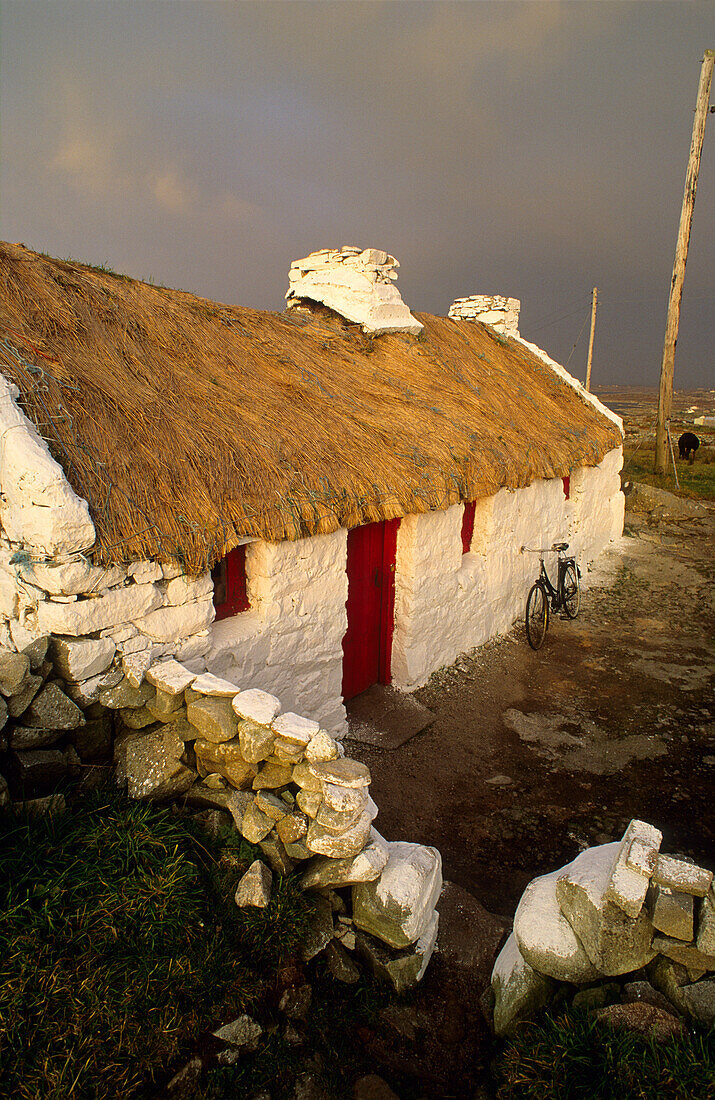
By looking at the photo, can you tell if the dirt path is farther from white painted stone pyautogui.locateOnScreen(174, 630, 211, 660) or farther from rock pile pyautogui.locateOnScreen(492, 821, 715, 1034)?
white painted stone pyautogui.locateOnScreen(174, 630, 211, 660)

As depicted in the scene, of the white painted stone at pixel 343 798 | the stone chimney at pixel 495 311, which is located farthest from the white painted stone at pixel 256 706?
the stone chimney at pixel 495 311

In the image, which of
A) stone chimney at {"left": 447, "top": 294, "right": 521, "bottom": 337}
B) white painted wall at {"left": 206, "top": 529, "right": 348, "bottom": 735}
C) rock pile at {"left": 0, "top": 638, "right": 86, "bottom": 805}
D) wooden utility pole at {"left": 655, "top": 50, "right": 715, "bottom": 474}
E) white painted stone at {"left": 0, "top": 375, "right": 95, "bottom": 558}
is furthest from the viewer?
wooden utility pole at {"left": 655, "top": 50, "right": 715, "bottom": 474}

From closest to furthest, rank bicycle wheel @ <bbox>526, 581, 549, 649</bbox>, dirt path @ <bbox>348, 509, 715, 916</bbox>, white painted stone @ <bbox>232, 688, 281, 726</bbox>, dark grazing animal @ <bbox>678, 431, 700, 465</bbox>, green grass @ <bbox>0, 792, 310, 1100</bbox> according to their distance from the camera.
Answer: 1. green grass @ <bbox>0, 792, 310, 1100</bbox>
2. white painted stone @ <bbox>232, 688, 281, 726</bbox>
3. dirt path @ <bbox>348, 509, 715, 916</bbox>
4. bicycle wheel @ <bbox>526, 581, 549, 649</bbox>
5. dark grazing animal @ <bbox>678, 431, 700, 465</bbox>

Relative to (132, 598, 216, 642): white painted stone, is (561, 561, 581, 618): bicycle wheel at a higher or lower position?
lower

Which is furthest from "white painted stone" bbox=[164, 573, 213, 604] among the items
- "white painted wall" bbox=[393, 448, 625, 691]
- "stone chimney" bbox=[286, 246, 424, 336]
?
"stone chimney" bbox=[286, 246, 424, 336]

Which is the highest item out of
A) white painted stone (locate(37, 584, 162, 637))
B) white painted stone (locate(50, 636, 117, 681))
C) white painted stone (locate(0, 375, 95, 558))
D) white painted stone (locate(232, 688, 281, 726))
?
white painted stone (locate(0, 375, 95, 558))

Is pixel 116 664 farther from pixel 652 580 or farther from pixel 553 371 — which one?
pixel 553 371

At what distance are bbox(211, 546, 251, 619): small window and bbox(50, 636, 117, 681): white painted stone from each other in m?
1.37

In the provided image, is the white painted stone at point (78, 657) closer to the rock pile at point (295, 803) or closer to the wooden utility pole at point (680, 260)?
the rock pile at point (295, 803)

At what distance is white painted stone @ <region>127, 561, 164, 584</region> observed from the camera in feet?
13.5

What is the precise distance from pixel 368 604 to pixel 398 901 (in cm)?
389

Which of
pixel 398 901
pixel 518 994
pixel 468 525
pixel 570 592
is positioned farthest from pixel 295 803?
pixel 570 592

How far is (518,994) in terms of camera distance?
121 inches

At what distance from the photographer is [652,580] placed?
1162cm
